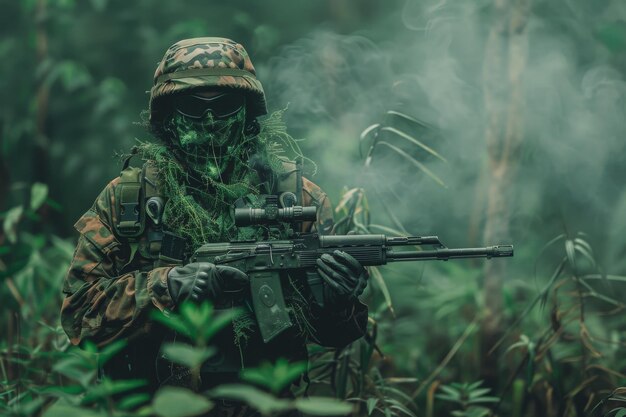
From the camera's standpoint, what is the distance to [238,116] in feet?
10.00

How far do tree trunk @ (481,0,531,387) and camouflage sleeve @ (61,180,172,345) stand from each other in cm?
247

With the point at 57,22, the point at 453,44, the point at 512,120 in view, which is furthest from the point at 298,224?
the point at 57,22

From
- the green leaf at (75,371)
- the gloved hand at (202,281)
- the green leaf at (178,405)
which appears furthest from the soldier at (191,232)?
the green leaf at (178,405)

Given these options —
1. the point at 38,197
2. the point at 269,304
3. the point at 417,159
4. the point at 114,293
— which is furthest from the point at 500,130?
the point at 38,197

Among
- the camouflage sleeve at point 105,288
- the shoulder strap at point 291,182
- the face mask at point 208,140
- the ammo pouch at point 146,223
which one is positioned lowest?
the camouflage sleeve at point 105,288

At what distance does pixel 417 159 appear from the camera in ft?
16.5

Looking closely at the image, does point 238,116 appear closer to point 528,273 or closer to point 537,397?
point 537,397

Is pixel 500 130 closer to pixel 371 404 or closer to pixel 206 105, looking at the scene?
pixel 371 404

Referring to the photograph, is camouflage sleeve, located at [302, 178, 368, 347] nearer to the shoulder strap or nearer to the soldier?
the soldier

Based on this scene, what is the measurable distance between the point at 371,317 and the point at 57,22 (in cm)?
497

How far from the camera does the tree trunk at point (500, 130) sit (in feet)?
14.5

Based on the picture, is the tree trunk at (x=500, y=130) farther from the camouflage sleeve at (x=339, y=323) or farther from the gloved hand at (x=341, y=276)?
the gloved hand at (x=341, y=276)

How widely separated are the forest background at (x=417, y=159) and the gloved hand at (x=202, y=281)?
0.75 metres

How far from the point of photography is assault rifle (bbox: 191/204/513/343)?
2.75 metres
